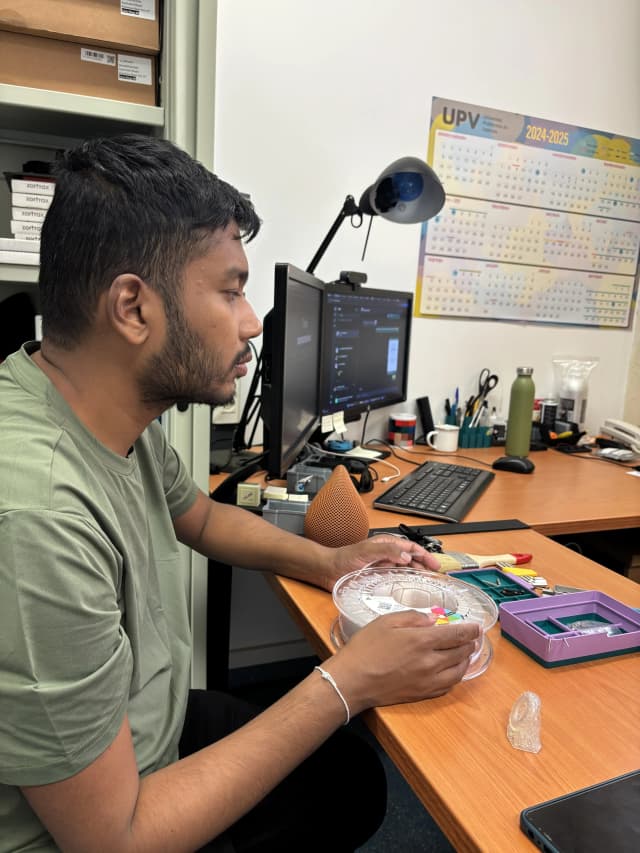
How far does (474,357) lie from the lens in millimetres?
2270

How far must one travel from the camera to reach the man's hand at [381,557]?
0.99m

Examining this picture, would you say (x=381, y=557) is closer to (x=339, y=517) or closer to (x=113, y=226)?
(x=339, y=517)

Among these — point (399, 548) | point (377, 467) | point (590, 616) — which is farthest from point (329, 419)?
point (590, 616)

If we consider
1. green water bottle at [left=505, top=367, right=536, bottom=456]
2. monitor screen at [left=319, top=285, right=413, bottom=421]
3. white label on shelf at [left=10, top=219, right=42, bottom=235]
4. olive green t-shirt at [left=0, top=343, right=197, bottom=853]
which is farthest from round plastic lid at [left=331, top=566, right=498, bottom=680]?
green water bottle at [left=505, top=367, right=536, bottom=456]

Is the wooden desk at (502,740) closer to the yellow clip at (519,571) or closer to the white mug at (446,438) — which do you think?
the yellow clip at (519,571)

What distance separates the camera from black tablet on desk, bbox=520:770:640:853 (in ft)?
1.67

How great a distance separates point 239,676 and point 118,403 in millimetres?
Result: 1606

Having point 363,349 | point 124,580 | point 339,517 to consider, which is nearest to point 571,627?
point 339,517

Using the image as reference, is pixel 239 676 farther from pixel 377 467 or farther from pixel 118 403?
pixel 118 403

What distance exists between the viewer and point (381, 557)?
100cm

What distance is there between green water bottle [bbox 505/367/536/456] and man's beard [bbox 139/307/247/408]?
138 centimetres

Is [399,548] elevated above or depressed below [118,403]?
below

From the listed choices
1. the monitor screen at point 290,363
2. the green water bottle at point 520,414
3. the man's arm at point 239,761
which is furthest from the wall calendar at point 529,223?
the man's arm at point 239,761

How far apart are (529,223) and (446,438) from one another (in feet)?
3.00
